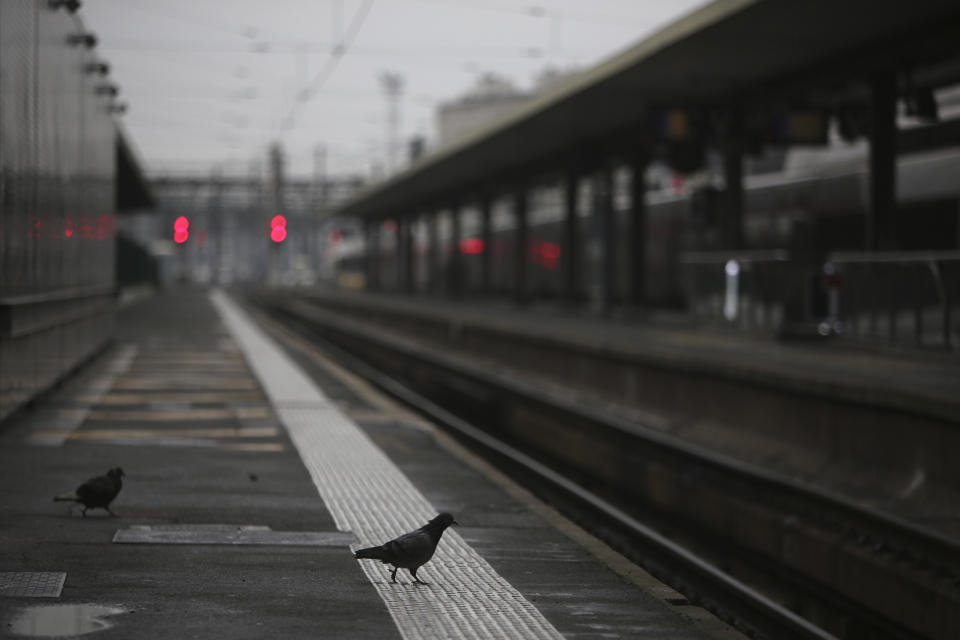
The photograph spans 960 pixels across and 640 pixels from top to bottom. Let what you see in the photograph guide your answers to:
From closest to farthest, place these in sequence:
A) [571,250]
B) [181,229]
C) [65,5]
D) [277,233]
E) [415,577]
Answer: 1. [415,577]
2. [65,5]
3. [571,250]
4. [277,233]
5. [181,229]

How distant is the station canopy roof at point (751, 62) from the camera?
18078mm

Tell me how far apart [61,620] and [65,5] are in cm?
1063

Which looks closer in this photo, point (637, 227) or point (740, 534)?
point (740, 534)

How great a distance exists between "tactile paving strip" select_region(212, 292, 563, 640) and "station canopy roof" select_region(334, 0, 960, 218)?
23.5ft

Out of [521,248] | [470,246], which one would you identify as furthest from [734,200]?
[470,246]

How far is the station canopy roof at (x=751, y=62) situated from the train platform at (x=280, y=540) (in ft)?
23.2

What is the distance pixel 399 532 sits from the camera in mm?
8430

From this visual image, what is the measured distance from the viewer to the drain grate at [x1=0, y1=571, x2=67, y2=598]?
6.38 meters

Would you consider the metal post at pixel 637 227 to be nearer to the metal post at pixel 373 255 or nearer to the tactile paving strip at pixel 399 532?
the tactile paving strip at pixel 399 532

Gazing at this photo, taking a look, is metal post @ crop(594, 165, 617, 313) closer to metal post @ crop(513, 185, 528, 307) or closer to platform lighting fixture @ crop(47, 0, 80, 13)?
metal post @ crop(513, 185, 528, 307)

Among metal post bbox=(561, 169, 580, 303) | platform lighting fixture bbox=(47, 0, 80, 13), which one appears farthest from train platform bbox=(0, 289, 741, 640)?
metal post bbox=(561, 169, 580, 303)

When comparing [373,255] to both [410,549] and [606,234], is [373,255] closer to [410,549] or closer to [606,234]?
[606,234]

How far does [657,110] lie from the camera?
2578cm

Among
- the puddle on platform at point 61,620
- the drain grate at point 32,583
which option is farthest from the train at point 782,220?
the puddle on platform at point 61,620
